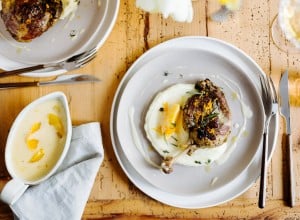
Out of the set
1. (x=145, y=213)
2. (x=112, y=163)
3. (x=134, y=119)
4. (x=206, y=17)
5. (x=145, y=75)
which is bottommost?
(x=145, y=213)

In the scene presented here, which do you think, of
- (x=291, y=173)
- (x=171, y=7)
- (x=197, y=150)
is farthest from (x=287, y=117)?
(x=171, y=7)

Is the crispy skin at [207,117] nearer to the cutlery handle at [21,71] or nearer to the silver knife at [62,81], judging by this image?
the silver knife at [62,81]

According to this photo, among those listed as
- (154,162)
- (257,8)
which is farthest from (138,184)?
(257,8)

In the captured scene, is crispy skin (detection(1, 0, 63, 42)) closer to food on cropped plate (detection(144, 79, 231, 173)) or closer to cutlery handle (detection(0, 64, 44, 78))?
cutlery handle (detection(0, 64, 44, 78))

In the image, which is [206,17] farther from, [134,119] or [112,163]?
[112,163]

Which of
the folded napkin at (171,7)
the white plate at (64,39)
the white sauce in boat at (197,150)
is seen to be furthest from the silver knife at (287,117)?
the white plate at (64,39)

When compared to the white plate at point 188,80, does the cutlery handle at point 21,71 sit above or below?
above
